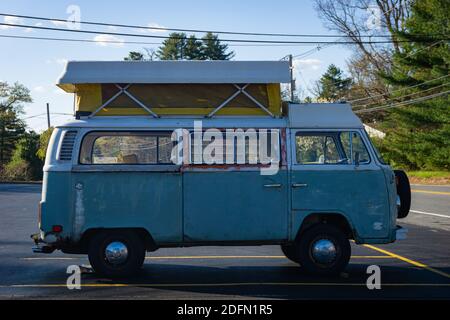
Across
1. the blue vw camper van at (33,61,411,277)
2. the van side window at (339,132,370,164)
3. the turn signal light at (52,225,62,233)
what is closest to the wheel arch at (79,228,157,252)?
the blue vw camper van at (33,61,411,277)

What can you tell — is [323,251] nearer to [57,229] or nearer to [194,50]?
[57,229]

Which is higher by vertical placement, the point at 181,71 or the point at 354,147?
the point at 181,71

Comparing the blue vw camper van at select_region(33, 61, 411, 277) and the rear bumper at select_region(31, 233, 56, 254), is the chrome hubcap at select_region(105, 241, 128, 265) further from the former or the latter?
the rear bumper at select_region(31, 233, 56, 254)

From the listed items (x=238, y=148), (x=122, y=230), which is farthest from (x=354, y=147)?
(x=122, y=230)

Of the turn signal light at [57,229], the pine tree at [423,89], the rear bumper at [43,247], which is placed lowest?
the rear bumper at [43,247]

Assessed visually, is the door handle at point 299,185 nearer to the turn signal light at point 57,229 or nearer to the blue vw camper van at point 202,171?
the blue vw camper van at point 202,171

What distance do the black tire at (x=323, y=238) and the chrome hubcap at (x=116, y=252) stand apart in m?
2.55

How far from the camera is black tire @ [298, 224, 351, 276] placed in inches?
336

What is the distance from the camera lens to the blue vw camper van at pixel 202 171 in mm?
8312

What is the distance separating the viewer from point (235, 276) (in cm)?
881

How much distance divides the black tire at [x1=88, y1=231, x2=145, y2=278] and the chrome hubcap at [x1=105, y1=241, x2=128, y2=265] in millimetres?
32

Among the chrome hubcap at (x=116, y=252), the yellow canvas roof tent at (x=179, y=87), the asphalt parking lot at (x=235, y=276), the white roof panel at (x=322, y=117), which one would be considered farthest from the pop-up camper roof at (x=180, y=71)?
the asphalt parking lot at (x=235, y=276)

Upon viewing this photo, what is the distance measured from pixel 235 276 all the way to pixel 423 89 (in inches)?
1474
